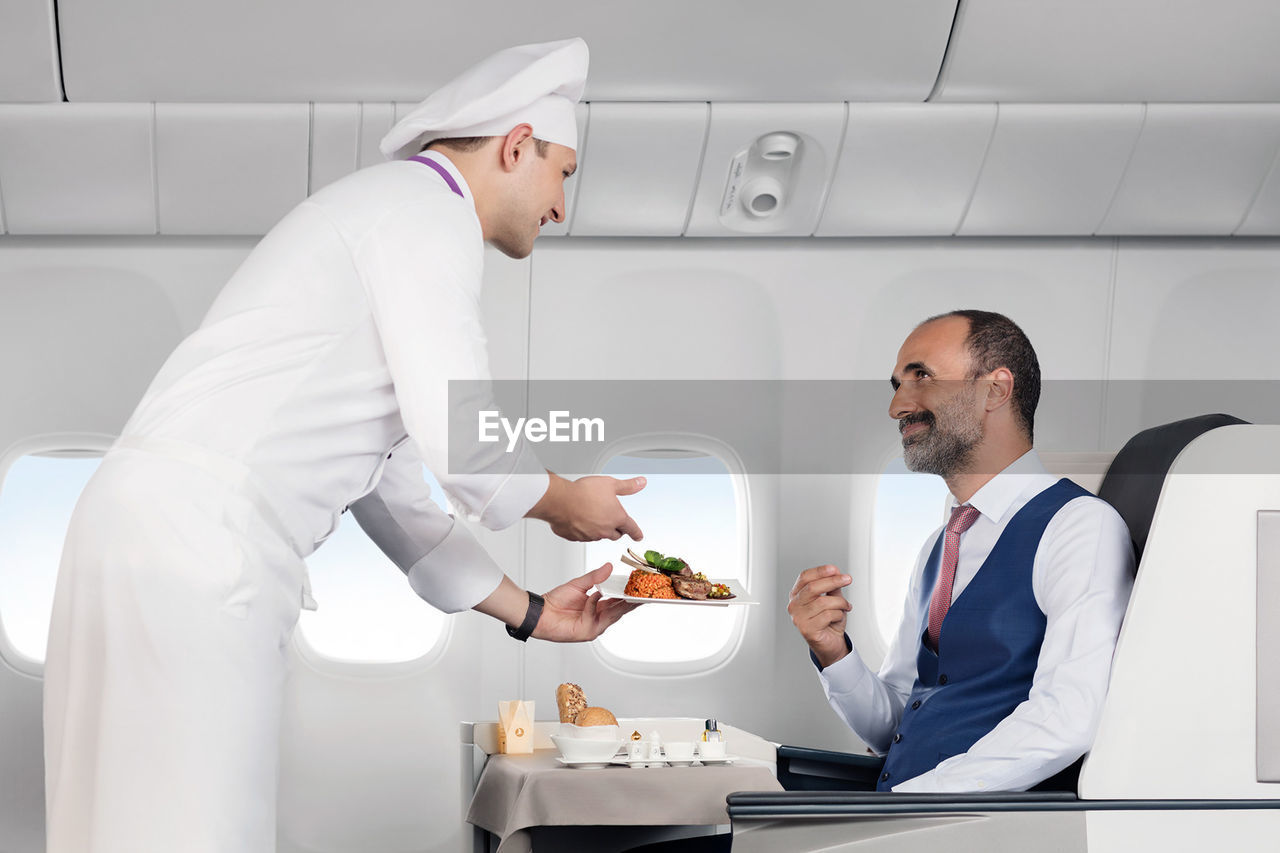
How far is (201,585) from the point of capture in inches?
65.1

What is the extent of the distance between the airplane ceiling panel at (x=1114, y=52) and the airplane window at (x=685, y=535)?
69.4 inches

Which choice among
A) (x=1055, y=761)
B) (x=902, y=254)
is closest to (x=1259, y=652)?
(x=1055, y=761)

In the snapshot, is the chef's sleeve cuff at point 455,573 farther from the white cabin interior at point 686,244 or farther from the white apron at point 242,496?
the white cabin interior at point 686,244

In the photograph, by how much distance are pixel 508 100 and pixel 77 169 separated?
272 cm

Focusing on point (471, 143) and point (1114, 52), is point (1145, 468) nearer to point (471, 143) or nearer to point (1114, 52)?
point (471, 143)

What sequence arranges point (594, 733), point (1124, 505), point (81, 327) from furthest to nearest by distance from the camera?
point (81, 327) < point (594, 733) < point (1124, 505)

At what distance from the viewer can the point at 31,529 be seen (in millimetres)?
4543

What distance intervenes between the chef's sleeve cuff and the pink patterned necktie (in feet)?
3.20

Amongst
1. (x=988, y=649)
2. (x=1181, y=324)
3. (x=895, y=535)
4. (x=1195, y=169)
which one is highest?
(x=1195, y=169)

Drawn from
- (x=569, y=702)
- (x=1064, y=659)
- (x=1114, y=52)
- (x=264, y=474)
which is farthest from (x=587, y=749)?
(x=1114, y=52)

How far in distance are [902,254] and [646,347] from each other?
1139 mm

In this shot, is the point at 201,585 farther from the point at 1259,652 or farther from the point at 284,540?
the point at 1259,652

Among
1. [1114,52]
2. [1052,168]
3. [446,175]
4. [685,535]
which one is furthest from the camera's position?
[685,535]

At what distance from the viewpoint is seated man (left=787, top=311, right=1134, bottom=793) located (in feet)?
6.62
